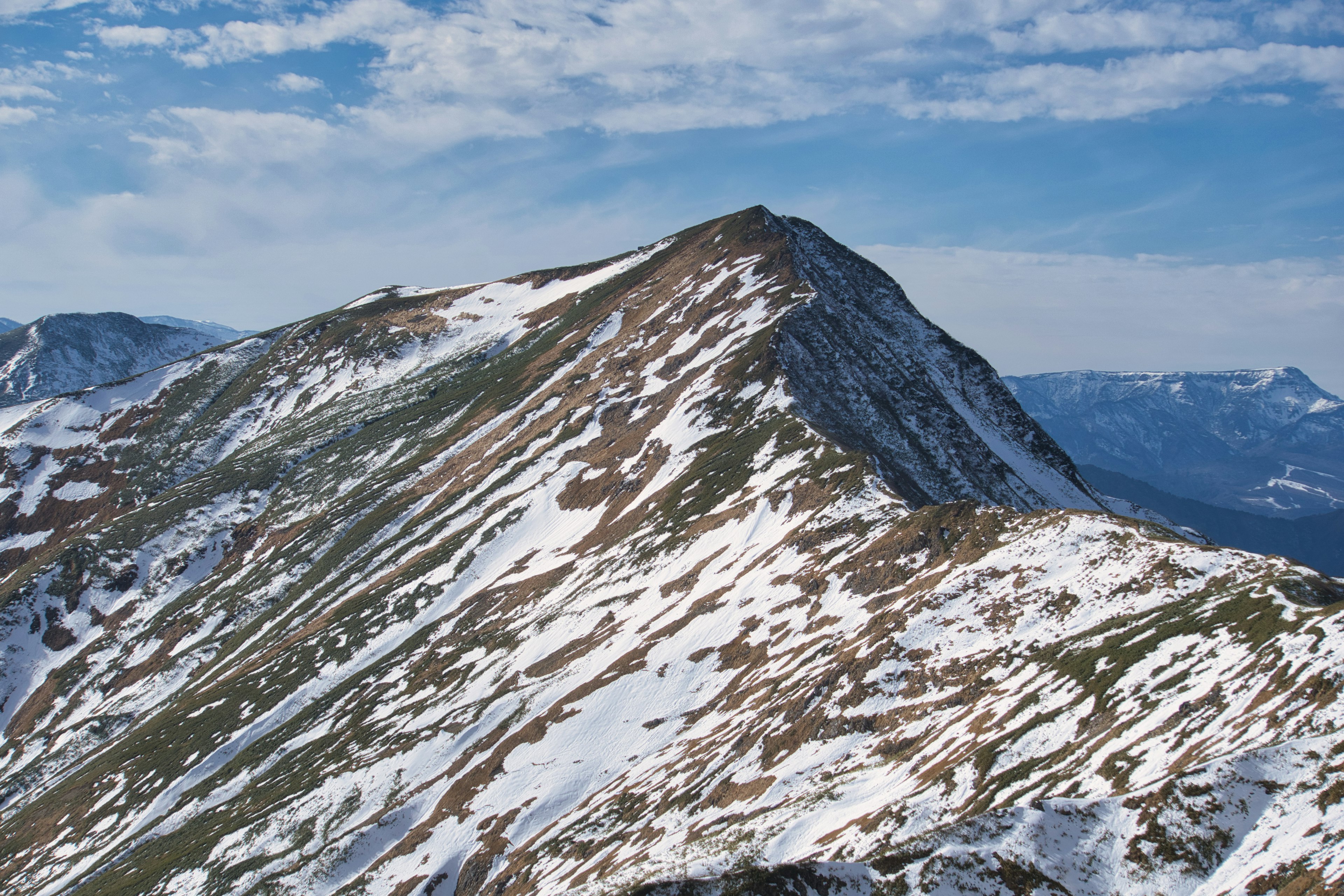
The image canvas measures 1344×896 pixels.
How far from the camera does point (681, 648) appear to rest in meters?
57.7

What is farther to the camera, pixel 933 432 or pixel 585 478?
pixel 933 432

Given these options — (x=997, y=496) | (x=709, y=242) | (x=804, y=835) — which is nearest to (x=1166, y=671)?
(x=804, y=835)

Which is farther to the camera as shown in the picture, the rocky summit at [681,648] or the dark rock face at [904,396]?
the dark rock face at [904,396]

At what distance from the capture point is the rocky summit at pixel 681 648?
25234mm

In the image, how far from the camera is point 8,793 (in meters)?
96.9

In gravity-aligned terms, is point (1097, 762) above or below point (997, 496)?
above

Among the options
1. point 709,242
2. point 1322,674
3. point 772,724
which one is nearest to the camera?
point 1322,674

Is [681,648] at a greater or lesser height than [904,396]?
lesser

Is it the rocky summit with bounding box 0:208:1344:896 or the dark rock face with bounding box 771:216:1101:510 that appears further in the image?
the dark rock face with bounding box 771:216:1101:510

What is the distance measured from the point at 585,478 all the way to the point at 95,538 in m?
105

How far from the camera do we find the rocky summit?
25234mm

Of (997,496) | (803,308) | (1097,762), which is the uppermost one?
(803,308)

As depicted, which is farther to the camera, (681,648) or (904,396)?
(904,396)

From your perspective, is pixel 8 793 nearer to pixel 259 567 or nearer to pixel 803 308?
pixel 259 567
